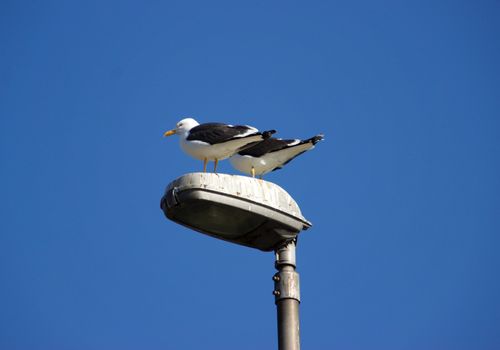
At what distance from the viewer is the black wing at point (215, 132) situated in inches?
373

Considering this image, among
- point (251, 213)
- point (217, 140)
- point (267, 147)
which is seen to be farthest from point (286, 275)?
point (267, 147)

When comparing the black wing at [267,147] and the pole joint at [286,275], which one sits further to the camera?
the black wing at [267,147]

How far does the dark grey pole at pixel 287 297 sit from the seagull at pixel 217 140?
3002 millimetres

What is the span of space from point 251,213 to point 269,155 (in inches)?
181

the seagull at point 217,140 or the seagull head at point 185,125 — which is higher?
the seagull head at point 185,125

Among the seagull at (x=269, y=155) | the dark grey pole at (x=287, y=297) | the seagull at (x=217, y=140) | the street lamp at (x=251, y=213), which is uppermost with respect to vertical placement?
the seagull at (x=269, y=155)

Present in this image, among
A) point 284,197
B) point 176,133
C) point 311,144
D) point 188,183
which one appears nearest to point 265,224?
point 284,197

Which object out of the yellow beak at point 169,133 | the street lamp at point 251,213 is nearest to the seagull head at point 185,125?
the yellow beak at point 169,133

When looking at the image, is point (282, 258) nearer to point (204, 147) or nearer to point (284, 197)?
point (284, 197)

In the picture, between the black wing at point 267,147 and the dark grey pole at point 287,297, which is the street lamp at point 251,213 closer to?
the dark grey pole at point 287,297

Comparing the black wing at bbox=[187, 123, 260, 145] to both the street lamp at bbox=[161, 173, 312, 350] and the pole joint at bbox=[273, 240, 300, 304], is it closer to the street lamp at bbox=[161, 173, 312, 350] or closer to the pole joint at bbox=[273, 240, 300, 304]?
the street lamp at bbox=[161, 173, 312, 350]

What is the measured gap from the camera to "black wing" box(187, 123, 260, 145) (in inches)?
373

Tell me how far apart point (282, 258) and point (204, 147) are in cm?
367

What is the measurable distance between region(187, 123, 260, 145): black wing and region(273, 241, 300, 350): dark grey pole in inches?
122
